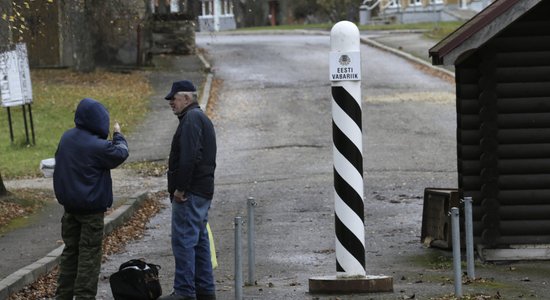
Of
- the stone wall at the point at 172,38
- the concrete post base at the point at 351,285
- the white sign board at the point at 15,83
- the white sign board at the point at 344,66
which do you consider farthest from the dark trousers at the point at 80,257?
the stone wall at the point at 172,38

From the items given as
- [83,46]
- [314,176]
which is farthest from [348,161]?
[83,46]

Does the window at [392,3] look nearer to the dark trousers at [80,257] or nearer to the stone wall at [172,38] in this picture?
the stone wall at [172,38]

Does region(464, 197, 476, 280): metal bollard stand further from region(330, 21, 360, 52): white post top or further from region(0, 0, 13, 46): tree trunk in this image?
region(0, 0, 13, 46): tree trunk

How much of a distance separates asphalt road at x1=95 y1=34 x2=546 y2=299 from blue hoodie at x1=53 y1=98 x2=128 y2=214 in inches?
61.1

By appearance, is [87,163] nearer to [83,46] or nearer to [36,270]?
[36,270]

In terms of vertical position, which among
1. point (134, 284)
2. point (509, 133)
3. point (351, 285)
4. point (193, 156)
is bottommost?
point (351, 285)

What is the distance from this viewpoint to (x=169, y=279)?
1261cm

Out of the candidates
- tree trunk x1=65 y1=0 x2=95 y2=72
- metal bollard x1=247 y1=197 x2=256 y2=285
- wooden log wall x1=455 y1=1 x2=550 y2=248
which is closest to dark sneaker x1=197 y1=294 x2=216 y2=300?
metal bollard x1=247 y1=197 x2=256 y2=285

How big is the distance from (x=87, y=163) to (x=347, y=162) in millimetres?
2507

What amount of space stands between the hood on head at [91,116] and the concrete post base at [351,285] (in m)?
2.45

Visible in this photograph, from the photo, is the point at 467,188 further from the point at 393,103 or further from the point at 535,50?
the point at 393,103

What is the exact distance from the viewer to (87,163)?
33.8ft

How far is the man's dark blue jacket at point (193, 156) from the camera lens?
34.3 ft

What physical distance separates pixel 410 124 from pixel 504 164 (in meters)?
13.3
